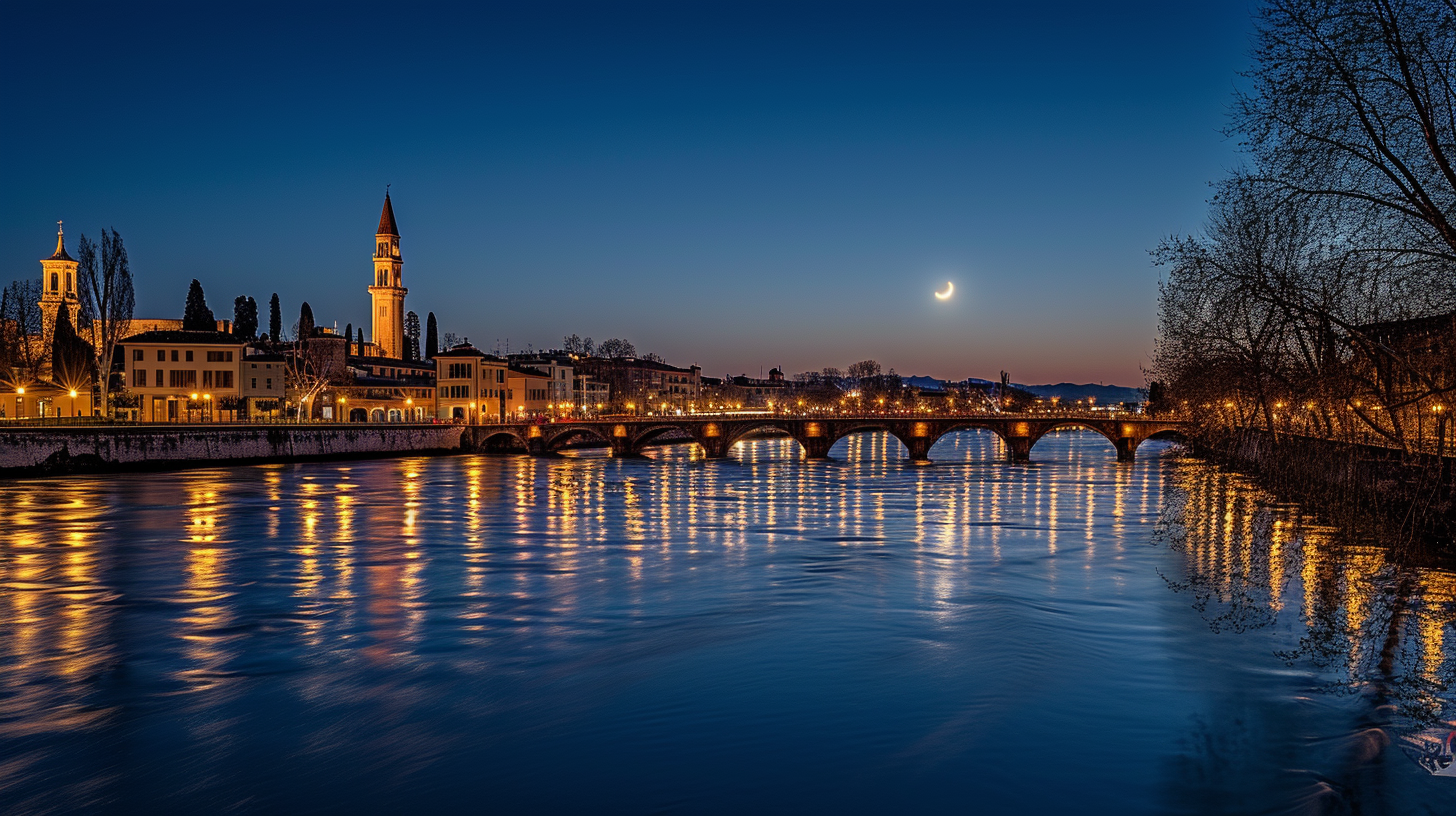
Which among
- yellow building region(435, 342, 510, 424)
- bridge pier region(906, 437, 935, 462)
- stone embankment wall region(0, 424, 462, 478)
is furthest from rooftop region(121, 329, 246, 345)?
bridge pier region(906, 437, 935, 462)

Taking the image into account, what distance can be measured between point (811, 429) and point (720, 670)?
75639 millimetres

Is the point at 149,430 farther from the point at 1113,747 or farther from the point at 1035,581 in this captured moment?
the point at 1113,747

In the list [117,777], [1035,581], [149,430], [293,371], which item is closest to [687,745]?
[117,777]

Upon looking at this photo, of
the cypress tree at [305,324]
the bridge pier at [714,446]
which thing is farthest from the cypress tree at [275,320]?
the bridge pier at [714,446]

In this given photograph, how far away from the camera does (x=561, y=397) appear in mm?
134625

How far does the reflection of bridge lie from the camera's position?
87312mm

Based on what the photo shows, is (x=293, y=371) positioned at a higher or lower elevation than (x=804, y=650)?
higher

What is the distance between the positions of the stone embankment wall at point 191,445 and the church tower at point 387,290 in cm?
4683

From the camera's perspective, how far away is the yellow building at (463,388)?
103000mm

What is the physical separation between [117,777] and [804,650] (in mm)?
11240

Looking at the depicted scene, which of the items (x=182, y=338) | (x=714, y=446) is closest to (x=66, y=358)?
(x=182, y=338)

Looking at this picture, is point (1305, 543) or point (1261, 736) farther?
point (1305, 543)

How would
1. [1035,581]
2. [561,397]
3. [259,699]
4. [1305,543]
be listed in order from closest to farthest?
[259,699] → [1035,581] → [1305,543] → [561,397]

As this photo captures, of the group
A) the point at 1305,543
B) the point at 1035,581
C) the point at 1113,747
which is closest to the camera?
the point at 1113,747
